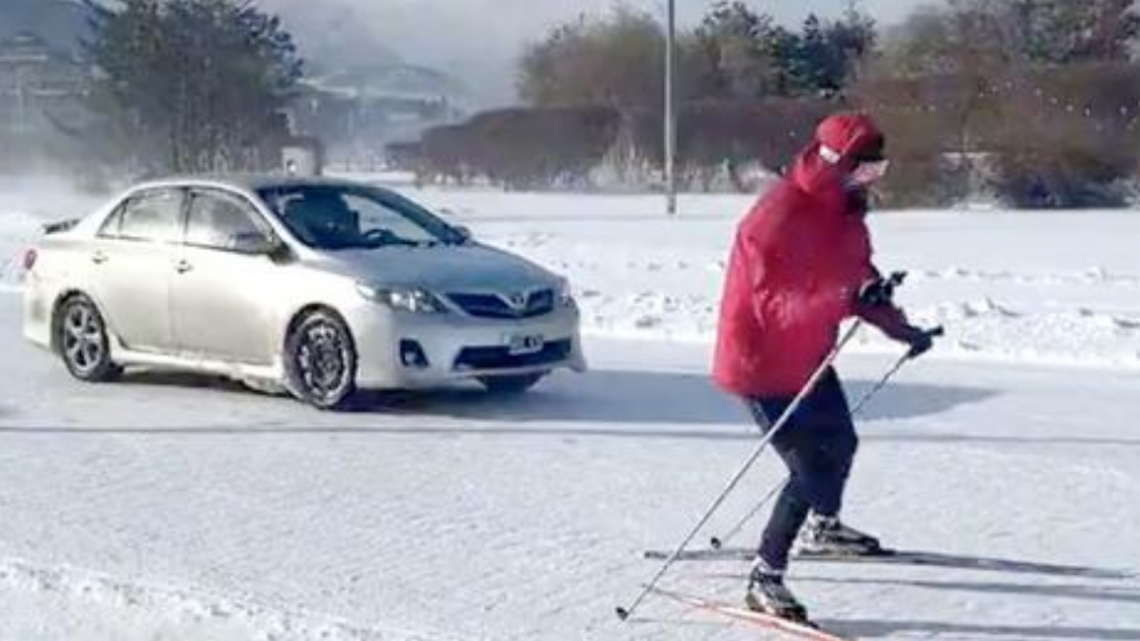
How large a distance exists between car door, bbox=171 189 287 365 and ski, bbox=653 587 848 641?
5682 millimetres

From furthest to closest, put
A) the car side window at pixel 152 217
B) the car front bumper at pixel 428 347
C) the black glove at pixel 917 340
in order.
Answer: the car side window at pixel 152 217 < the car front bumper at pixel 428 347 < the black glove at pixel 917 340

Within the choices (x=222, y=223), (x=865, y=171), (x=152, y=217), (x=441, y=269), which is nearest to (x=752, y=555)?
(x=865, y=171)

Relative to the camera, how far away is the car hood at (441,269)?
12156 millimetres

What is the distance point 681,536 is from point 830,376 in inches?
68.5

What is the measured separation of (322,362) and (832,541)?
516 centimetres

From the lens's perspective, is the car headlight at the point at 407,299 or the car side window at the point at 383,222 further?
the car side window at the point at 383,222

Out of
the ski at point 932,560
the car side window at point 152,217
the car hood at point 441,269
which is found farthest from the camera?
the car side window at point 152,217

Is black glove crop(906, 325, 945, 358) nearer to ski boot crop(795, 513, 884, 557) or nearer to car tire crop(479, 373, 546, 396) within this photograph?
ski boot crop(795, 513, 884, 557)

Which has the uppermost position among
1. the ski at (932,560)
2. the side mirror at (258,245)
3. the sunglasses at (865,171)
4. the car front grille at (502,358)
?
the sunglasses at (865,171)

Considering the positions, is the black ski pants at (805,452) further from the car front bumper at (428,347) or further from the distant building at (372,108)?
the distant building at (372,108)

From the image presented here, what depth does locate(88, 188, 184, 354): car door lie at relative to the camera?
13.2m

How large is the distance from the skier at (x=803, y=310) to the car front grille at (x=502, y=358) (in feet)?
16.9

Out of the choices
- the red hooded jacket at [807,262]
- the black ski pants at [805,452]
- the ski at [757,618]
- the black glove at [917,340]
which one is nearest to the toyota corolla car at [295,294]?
the ski at [757,618]

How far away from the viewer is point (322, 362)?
1223cm
